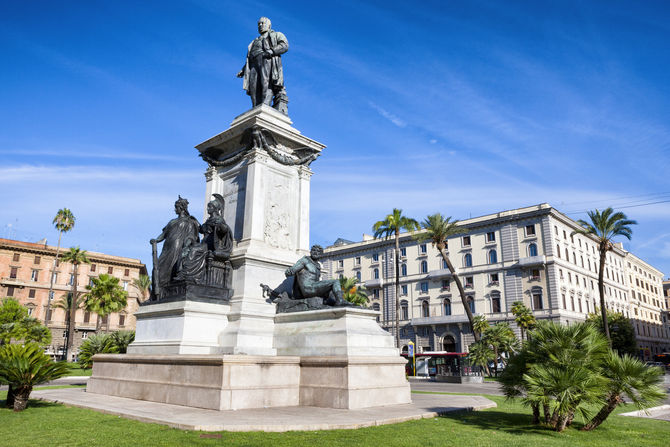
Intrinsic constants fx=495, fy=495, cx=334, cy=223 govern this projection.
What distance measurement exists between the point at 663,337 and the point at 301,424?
389 feet

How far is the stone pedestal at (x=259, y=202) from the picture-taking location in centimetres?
1195

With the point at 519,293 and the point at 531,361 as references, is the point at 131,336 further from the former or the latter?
the point at 519,293

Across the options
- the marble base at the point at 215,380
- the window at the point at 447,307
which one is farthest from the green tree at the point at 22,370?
the window at the point at 447,307

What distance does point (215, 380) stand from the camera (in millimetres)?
9188

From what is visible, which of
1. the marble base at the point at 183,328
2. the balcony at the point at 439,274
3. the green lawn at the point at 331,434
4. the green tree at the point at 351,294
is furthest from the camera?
the balcony at the point at 439,274

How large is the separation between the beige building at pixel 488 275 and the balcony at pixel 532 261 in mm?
118

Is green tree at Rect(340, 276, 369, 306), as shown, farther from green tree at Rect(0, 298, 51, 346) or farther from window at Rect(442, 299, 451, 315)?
green tree at Rect(0, 298, 51, 346)

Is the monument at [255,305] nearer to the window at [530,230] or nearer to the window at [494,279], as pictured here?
the window at [530,230]

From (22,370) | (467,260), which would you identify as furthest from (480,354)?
(22,370)

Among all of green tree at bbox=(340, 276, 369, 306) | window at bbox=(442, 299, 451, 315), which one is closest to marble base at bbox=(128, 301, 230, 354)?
green tree at bbox=(340, 276, 369, 306)

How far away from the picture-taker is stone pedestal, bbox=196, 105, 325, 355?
1195cm

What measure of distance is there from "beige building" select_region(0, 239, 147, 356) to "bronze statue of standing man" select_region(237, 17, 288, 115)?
68662mm

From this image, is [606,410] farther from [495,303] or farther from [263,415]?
[495,303]

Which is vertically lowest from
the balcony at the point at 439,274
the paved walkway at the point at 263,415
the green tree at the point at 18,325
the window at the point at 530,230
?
the paved walkway at the point at 263,415
